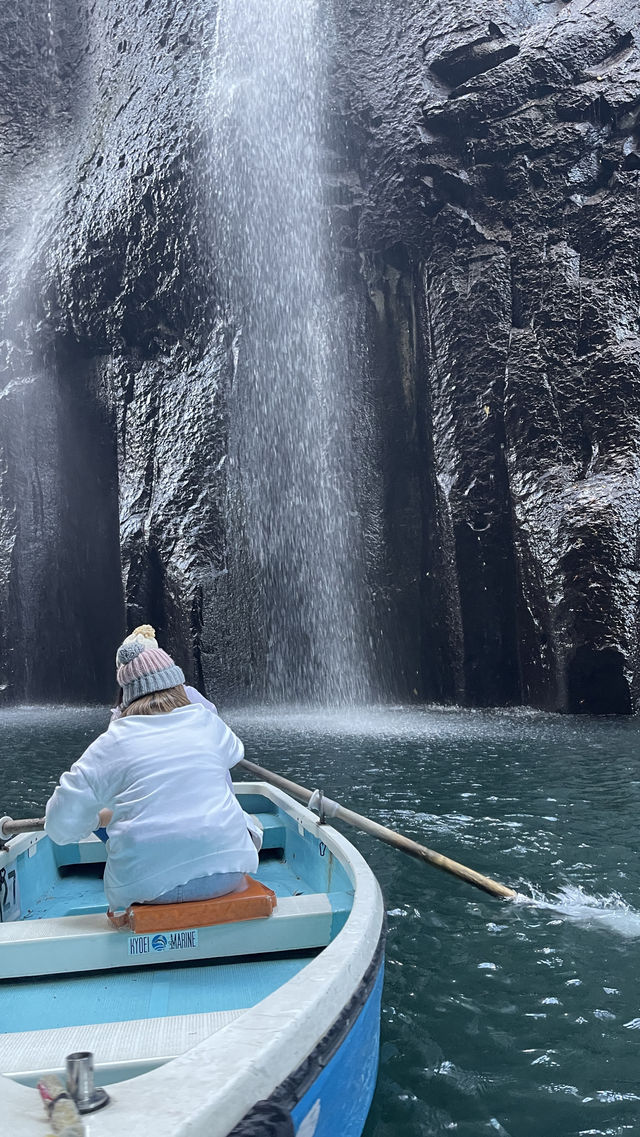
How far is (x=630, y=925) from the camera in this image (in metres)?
4.32

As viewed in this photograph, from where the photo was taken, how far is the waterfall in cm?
1664

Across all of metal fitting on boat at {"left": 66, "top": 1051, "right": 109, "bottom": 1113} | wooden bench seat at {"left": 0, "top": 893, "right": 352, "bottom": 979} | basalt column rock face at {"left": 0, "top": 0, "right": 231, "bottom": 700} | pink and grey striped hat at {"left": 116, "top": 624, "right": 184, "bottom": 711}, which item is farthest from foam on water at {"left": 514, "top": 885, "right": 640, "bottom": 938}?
basalt column rock face at {"left": 0, "top": 0, "right": 231, "bottom": 700}

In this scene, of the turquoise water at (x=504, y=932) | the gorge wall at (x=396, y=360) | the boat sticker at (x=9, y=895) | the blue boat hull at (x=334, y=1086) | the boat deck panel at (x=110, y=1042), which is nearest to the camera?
the blue boat hull at (x=334, y=1086)

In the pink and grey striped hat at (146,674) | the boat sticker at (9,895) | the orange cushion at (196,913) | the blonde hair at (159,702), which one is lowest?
the boat sticker at (9,895)

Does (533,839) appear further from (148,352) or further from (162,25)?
(162,25)

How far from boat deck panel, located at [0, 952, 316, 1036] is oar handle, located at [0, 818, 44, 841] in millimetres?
1276

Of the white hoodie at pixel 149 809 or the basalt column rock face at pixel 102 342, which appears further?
Result: the basalt column rock face at pixel 102 342

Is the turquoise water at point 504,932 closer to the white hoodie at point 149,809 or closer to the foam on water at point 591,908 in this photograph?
the foam on water at point 591,908

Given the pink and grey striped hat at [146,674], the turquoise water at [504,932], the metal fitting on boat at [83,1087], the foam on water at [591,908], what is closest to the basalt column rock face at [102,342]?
the turquoise water at [504,932]

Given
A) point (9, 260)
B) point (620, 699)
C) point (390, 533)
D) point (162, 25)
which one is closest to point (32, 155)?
point (9, 260)

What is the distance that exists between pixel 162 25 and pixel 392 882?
19.5m

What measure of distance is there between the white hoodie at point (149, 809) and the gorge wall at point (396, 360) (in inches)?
436

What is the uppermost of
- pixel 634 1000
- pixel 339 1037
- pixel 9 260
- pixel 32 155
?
pixel 32 155

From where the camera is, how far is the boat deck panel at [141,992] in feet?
9.46
